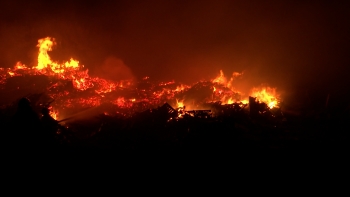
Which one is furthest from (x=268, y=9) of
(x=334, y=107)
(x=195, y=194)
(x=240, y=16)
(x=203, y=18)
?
(x=195, y=194)

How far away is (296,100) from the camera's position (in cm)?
1717

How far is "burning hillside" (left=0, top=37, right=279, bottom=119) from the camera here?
1623cm

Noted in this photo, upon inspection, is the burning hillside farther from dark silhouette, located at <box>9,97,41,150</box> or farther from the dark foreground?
dark silhouette, located at <box>9,97,41,150</box>

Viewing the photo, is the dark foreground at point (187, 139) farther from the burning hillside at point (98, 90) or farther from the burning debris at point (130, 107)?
the burning hillside at point (98, 90)

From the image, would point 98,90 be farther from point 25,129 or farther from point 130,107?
point 25,129

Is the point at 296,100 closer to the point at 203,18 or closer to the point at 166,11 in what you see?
the point at 203,18

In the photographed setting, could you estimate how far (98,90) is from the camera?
1934cm

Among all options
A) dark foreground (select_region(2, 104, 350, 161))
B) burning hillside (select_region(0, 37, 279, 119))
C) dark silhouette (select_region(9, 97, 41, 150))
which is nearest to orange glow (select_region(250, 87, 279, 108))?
burning hillside (select_region(0, 37, 279, 119))

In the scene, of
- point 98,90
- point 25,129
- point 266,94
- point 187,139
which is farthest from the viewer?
point 98,90

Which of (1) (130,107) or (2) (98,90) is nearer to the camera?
(1) (130,107)

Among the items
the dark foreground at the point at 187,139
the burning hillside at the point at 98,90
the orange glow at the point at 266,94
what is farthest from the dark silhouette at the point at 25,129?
the orange glow at the point at 266,94

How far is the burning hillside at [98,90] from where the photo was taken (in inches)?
639

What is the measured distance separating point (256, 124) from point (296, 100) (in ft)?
23.4

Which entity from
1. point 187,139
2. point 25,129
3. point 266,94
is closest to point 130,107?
point 187,139
